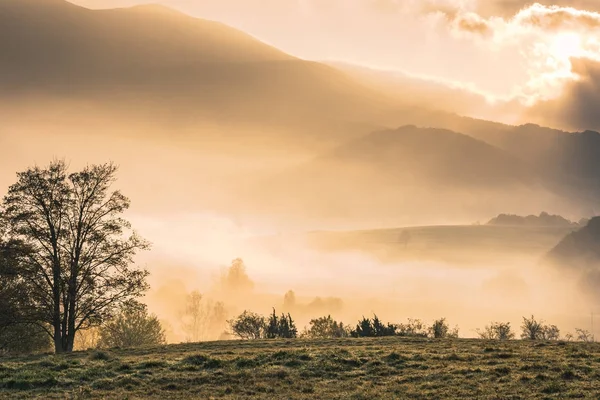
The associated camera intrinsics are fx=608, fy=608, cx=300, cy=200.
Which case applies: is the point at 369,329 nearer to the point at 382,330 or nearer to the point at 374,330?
the point at 374,330

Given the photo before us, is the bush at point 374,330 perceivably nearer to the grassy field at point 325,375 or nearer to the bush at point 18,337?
the grassy field at point 325,375

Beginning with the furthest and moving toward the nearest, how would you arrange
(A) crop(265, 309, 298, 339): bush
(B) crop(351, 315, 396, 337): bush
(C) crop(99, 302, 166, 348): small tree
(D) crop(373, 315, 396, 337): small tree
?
(C) crop(99, 302, 166, 348): small tree → (A) crop(265, 309, 298, 339): bush → (B) crop(351, 315, 396, 337): bush → (D) crop(373, 315, 396, 337): small tree

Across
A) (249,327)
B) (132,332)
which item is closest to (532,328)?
(249,327)

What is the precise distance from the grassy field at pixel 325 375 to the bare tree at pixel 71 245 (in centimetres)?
1503

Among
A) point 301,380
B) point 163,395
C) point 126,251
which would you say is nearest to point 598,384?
point 301,380

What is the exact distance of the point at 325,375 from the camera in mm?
33906

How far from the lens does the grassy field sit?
2944 cm

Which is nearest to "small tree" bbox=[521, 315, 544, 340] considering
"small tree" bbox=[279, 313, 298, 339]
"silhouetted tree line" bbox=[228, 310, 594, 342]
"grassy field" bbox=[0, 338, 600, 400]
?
"silhouetted tree line" bbox=[228, 310, 594, 342]

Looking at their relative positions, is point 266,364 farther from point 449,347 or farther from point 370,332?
point 370,332

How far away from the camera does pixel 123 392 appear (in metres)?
30.5

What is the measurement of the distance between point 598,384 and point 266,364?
17993 mm

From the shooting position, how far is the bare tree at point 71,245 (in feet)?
182

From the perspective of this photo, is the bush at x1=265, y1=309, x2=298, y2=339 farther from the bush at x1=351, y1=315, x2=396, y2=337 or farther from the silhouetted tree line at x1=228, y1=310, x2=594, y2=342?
the bush at x1=351, y1=315, x2=396, y2=337

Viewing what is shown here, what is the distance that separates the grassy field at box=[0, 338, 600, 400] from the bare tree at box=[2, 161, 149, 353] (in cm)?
1503
